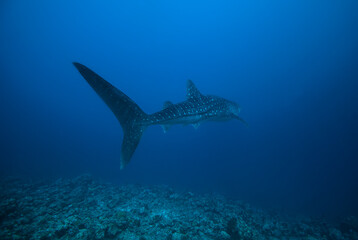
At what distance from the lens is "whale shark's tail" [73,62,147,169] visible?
4453 millimetres

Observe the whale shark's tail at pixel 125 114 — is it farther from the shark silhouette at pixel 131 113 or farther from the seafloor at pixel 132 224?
the seafloor at pixel 132 224

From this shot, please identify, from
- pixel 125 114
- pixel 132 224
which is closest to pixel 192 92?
pixel 125 114

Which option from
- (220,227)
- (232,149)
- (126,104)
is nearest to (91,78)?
(126,104)

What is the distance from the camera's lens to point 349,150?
47125 millimetres

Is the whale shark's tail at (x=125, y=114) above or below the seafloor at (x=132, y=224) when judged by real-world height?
above

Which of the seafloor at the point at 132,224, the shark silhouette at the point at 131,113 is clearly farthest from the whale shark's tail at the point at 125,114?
the seafloor at the point at 132,224

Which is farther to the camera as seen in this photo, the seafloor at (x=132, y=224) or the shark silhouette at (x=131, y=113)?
the seafloor at (x=132, y=224)

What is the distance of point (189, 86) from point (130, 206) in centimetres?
660

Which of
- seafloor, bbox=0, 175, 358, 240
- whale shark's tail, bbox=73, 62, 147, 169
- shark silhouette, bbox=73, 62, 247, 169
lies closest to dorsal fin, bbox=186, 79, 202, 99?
shark silhouette, bbox=73, 62, 247, 169

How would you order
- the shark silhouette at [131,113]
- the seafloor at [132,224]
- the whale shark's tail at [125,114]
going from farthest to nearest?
the seafloor at [132,224], the whale shark's tail at [125,114], the shark silhouette at [131,113]

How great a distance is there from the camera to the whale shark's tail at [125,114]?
4.45 metres

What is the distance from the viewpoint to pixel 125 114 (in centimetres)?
510

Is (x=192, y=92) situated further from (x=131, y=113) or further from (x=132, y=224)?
(x=132, y=224)

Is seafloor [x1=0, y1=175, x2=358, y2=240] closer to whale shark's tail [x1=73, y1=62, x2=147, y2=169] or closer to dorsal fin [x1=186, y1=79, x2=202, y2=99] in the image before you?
whale shark's tail [x1=73, y1=62, x2=147, y2=169]
